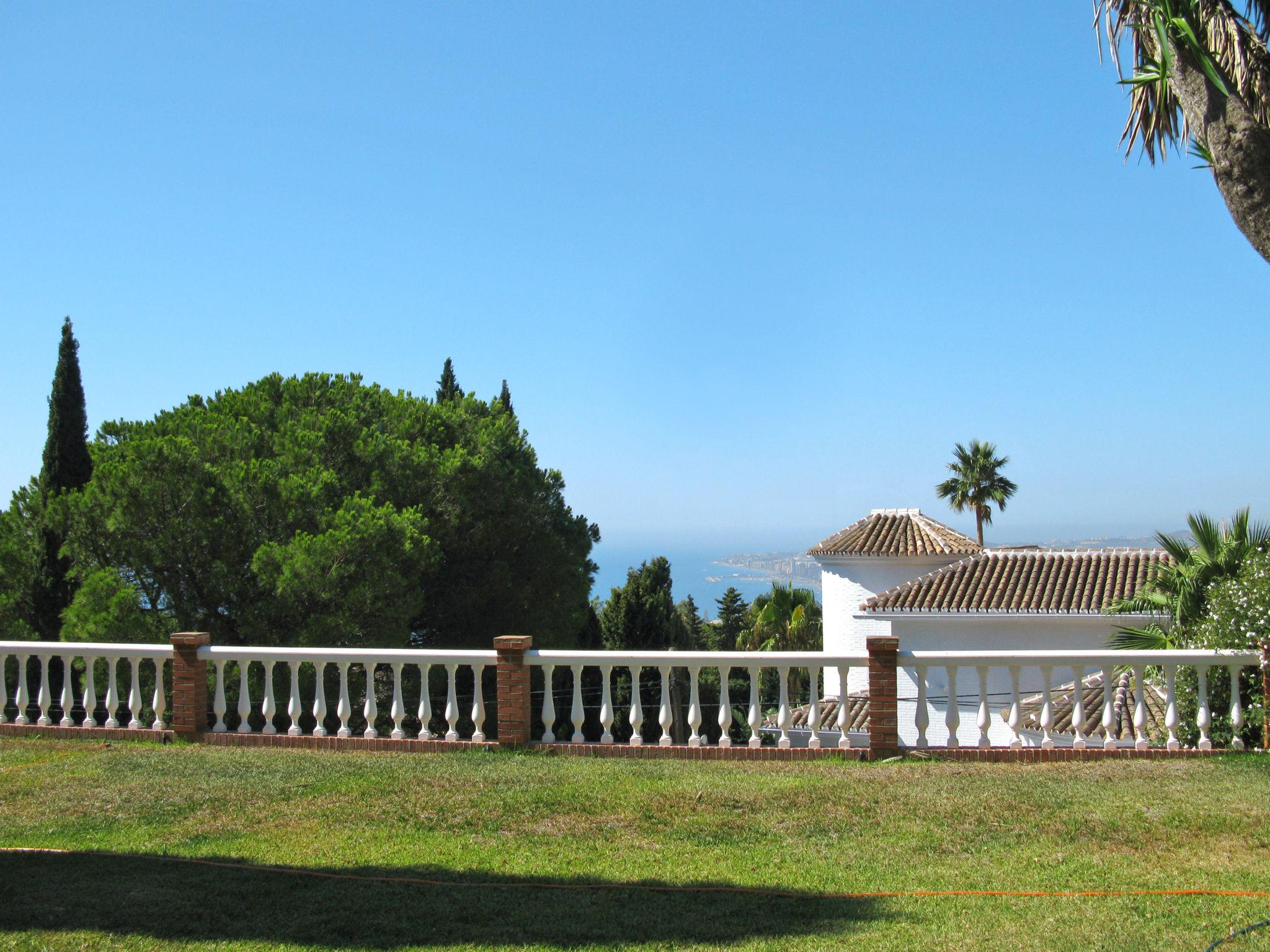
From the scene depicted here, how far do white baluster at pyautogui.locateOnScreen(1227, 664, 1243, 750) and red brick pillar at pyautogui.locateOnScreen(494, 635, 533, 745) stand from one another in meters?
5.77

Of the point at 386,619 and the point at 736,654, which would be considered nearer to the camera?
the point at 736,654

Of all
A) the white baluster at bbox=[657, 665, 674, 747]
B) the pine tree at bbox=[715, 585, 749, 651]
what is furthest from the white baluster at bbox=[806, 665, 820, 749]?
the pine tree at bbox=[715, 585, 749, 651]

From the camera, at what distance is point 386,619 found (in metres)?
24.3

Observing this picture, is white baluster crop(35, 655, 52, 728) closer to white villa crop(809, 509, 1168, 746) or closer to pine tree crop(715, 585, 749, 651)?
white villa crop(809, 509, 1168, 746)

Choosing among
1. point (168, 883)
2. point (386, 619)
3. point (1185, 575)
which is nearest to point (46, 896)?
point (168, 883)

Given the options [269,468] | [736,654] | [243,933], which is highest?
[269,468]

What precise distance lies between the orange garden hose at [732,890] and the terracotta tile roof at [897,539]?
30420 millimetres

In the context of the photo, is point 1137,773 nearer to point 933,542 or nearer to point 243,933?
point 243,933

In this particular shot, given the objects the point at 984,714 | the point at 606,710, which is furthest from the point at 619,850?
the point at 984,714

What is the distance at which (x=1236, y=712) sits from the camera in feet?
27.9

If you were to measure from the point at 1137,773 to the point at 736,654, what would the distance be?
309cm

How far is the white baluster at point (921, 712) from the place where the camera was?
821 cm

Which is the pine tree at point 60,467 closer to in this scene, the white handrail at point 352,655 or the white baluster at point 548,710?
the white handrail at point 352,655

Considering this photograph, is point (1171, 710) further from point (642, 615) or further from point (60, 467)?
point (642, 615)
